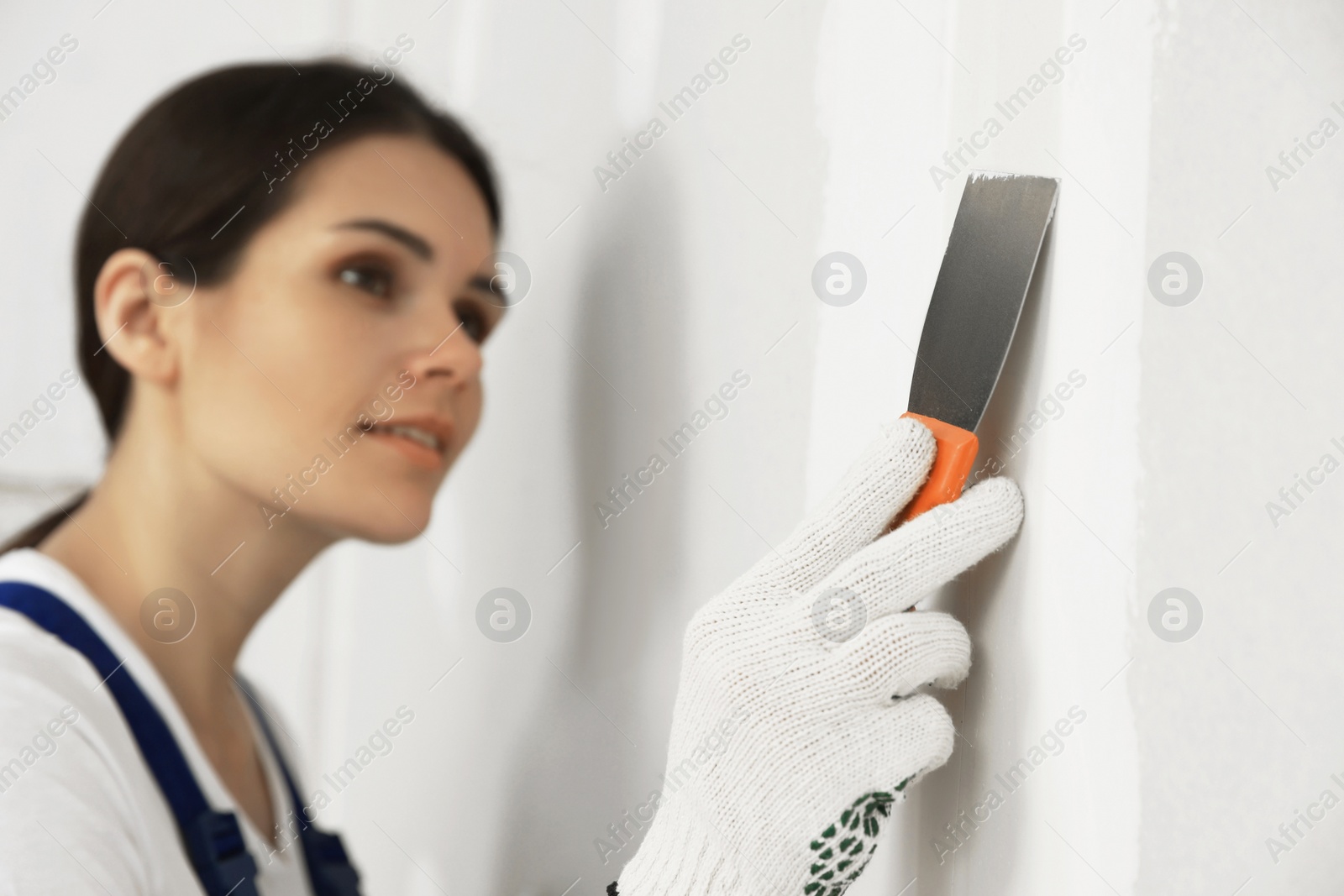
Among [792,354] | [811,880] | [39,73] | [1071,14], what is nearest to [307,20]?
[39,73]

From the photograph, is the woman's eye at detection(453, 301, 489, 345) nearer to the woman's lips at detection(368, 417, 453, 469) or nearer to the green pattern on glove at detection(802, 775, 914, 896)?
the woman's lips at detection(368, 417, 453, 469)

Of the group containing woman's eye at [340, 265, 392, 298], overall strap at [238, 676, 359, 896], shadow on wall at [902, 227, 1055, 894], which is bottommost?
overall strap at [238, 676, 359, 896]

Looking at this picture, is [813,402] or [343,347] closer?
[813,402]

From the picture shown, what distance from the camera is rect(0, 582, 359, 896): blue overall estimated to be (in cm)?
57

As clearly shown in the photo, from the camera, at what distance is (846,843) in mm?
373

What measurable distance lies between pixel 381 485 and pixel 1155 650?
55 cm

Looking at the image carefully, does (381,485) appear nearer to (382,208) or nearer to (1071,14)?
(382,208)

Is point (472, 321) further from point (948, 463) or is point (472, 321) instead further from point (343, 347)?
point (948, 463)

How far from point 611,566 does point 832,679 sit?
0.30m

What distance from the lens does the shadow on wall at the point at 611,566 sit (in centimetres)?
60

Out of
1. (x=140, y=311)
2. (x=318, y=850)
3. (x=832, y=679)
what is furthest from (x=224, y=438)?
(x=832, y=679)

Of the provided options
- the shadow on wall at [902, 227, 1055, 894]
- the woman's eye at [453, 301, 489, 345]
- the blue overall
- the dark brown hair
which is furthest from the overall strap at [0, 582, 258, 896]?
the shadow on wall at [902, 227, 1055, 894]

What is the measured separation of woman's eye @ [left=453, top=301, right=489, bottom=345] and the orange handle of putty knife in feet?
1.41

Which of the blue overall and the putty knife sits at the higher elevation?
the putty knife
